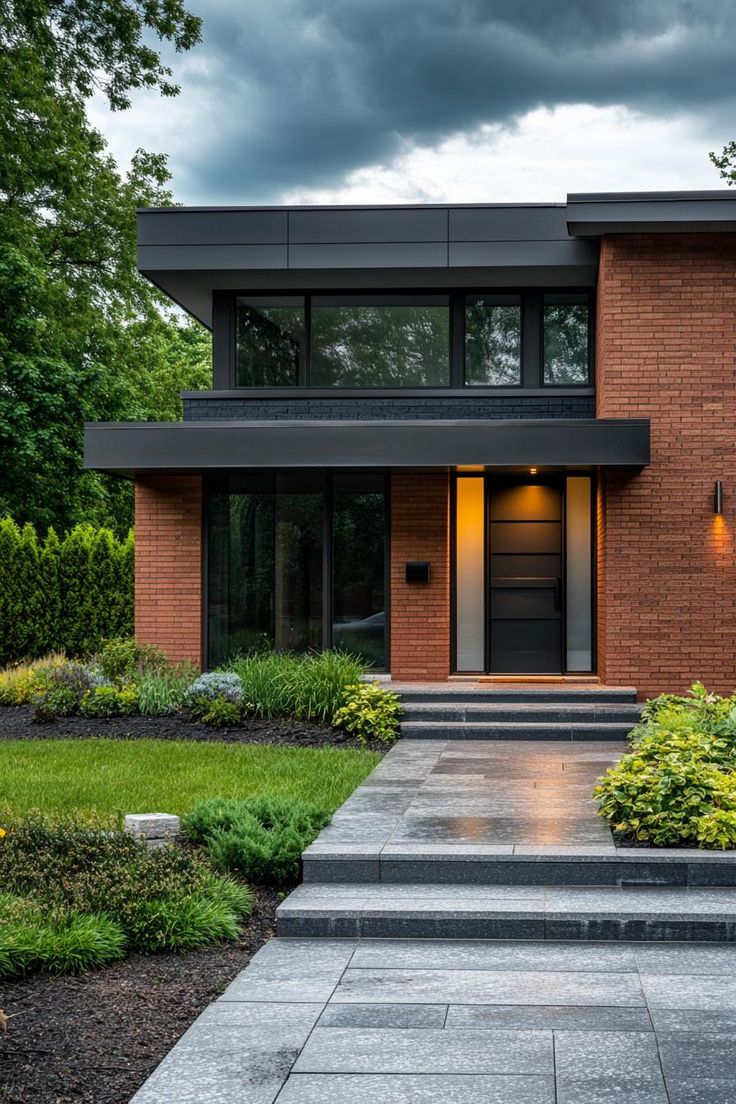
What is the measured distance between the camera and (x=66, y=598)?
17.7m

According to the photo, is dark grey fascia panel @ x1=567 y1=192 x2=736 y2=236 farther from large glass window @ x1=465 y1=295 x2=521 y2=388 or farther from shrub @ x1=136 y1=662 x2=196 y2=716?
shrub @ x1=136 y1=662 x2=196 y2=716

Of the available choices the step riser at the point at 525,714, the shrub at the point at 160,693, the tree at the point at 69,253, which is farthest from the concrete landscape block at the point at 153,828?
the tree at the point at 69,253

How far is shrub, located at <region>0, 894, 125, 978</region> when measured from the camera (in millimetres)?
5258

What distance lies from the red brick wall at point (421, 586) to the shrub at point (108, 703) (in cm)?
335

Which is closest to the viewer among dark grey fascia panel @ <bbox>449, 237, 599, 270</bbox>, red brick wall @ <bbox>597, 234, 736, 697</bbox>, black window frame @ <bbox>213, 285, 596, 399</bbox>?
red brick wall @ <bbox>597, 234, 736, 697</bbox>

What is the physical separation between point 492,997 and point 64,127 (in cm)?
2085

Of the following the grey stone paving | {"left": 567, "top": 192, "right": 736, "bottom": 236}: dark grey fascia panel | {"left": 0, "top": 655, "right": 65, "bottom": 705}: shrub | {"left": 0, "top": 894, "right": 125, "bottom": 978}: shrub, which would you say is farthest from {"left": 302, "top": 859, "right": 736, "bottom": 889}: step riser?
{"left": 567, "top": 192, "right": 736, "bottom": 236}: dark grey fascia panel

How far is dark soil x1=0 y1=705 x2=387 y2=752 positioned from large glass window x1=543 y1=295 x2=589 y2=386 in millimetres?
5767

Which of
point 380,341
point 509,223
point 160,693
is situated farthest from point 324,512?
point 509,223

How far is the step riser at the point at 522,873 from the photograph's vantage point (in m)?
6.62

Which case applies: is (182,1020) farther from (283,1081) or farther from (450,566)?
(450,566)

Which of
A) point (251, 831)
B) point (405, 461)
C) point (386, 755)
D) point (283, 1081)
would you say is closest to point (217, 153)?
point (405, 461)

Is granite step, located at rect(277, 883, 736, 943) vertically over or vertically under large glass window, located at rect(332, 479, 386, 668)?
under

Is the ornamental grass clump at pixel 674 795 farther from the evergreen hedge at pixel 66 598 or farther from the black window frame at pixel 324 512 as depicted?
the evergreen hedge at pixel 66 598
